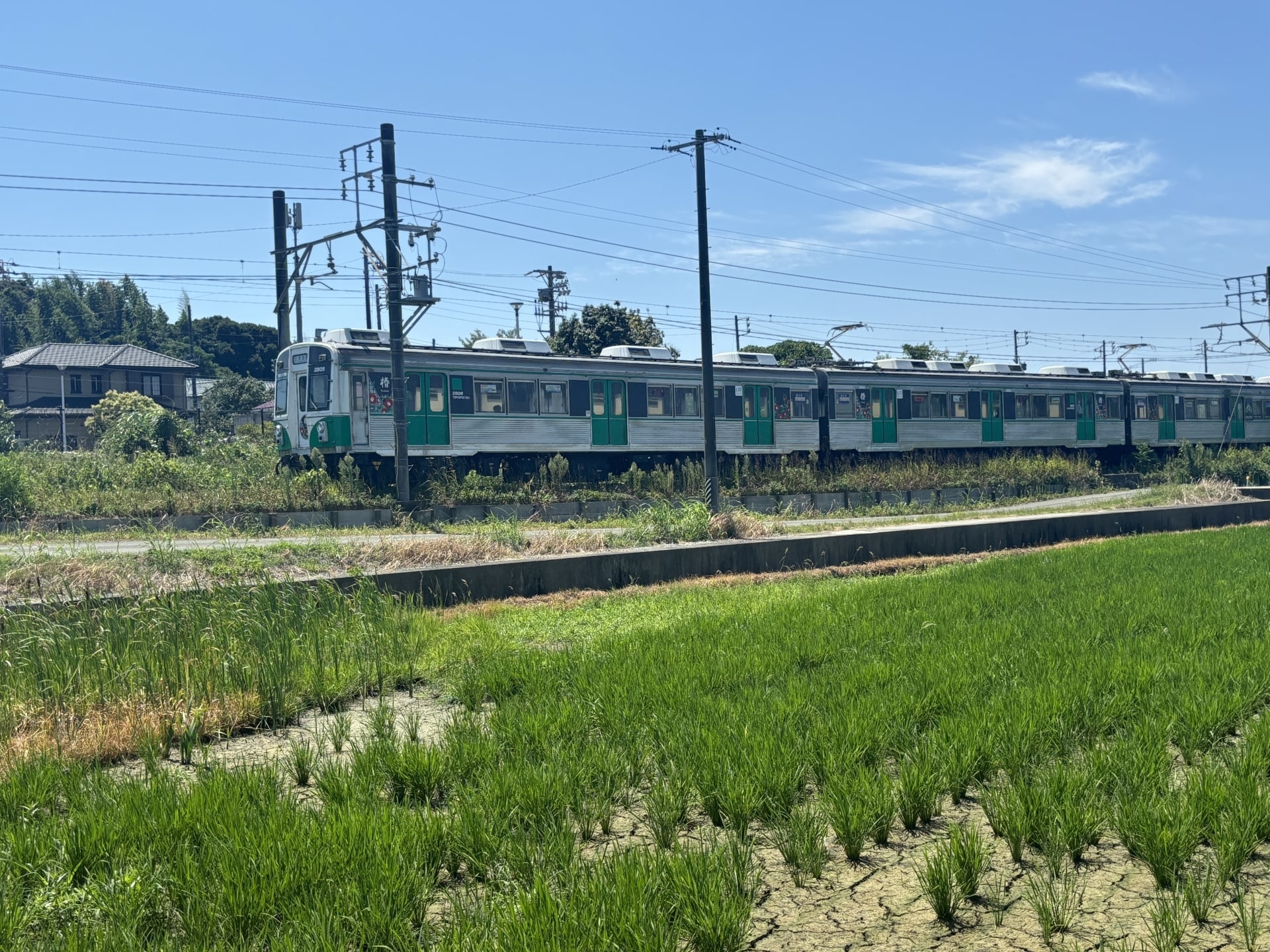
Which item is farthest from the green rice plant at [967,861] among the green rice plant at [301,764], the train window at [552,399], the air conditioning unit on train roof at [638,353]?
the air conditioning unit on train roof at [638,353]

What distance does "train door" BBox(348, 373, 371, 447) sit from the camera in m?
24.1

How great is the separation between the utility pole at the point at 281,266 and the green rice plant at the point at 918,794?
82.4 feet

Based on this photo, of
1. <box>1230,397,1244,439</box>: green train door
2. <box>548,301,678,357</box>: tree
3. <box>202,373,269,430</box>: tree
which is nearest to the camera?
<box>1230,397,1244,439</box>: green train door

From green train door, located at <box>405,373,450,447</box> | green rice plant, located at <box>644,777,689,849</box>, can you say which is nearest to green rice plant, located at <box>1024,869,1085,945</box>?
green rice plant, located at <box>644,777,689,849</box>

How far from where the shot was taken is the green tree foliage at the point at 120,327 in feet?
337

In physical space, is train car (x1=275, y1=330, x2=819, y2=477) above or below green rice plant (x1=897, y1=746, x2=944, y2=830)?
above

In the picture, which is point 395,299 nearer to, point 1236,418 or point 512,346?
point 512,346

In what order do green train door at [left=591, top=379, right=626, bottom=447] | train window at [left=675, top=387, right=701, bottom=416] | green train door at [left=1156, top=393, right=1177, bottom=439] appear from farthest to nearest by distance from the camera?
1. green train door at [left=1156, top=393, right=1177, bottom=439]
2. train window at [left=675, top=387, right=701, bottom=416]
3. green train door at [left=591, top=379, right=626, bottom=447]

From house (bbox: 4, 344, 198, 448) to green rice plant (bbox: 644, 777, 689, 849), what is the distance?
72.1 m

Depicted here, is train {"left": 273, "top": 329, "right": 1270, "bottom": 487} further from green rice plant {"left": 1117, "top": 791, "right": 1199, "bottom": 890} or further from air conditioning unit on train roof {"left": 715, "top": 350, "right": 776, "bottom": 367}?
green rice plant {"left": 1117, "top": 791, "right": 1199, "bottom": 890}

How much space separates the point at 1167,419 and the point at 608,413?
85.2ft

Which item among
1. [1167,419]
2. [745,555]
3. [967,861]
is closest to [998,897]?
[967,861]

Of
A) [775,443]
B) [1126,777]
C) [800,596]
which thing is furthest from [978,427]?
[1126,777]

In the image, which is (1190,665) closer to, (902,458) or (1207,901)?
(1207,901)
